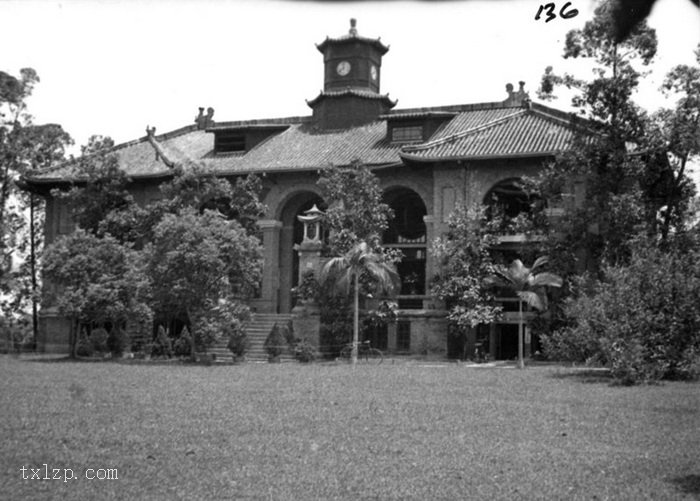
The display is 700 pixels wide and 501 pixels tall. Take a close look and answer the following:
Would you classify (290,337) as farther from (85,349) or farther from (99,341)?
(85,349)

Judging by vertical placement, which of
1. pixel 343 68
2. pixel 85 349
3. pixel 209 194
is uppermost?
pixel 343 68

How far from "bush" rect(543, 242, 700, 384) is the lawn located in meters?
1.19

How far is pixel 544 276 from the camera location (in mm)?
24750

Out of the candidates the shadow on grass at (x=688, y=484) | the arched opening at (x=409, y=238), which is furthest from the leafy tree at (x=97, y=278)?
the shadow on grass at (x=688, y=484)

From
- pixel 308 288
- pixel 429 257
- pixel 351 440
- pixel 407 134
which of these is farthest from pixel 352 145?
pixel 351 440

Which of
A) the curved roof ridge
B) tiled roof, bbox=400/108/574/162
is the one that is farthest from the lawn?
the curved roof ridge

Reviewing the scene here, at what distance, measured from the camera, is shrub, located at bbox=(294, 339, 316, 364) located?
88.3 feet

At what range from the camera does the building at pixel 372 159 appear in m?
29.8

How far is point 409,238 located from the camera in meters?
33.5

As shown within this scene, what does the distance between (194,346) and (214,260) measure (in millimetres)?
3266

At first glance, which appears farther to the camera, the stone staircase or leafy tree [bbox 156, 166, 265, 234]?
leafy tree [bbox 156, 166, 265, 234]

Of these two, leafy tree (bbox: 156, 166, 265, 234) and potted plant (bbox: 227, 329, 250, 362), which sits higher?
leafy tree (bbox: 156, 166, 265, 234)

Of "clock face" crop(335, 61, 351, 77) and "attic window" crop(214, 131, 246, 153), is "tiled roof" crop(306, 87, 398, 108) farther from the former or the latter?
"attic window" crop(214, 131, 246, 153)

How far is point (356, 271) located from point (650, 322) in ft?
35.4
